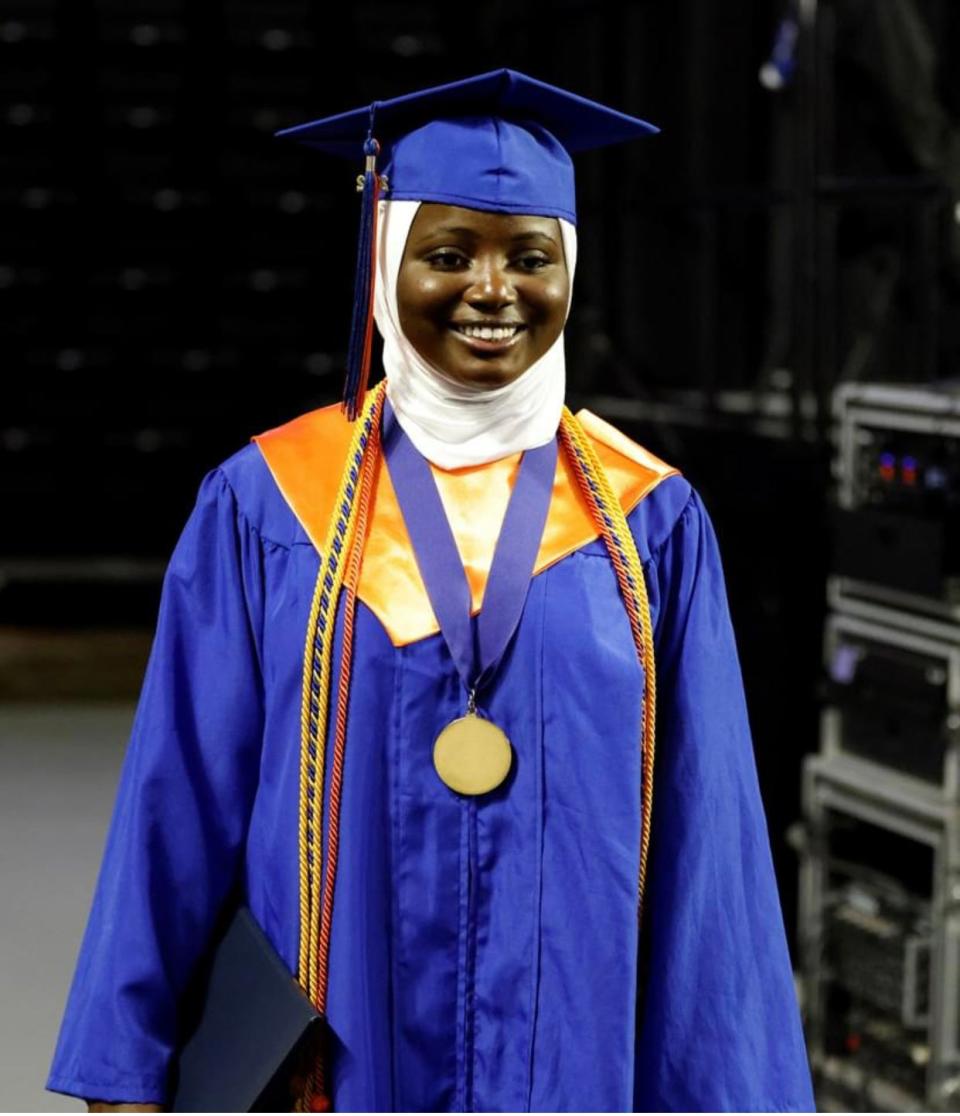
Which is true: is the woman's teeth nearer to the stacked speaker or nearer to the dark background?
the stacked speaker

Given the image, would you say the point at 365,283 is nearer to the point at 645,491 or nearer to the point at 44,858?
the point at 645,491

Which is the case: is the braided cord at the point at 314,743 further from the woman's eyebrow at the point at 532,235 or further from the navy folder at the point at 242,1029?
the woman's eyebrow at the point at 532,235

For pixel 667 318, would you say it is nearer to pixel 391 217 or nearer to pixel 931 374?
pixel 931 374

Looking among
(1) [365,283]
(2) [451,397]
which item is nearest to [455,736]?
(2) [451,397]

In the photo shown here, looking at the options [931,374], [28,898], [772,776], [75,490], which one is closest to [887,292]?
[931,374]

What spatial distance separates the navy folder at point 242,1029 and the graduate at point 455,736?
2cm

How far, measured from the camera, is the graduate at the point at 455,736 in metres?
1.16

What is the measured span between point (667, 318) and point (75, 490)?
92.7 inches

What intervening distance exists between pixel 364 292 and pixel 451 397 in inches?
4.4

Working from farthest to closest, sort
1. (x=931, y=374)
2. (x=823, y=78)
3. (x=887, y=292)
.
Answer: (x=887, y=292)
(x=931, y=374)
(x=823, y=78)

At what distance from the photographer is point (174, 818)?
3.92 ft

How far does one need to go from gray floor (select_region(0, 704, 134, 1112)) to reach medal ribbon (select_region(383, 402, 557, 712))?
5.95 ft

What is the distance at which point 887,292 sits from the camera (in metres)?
3.55

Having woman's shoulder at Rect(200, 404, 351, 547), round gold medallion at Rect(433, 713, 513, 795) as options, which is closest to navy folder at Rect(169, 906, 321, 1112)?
round gold medallion at Rect(433, 713, 513, 795)
